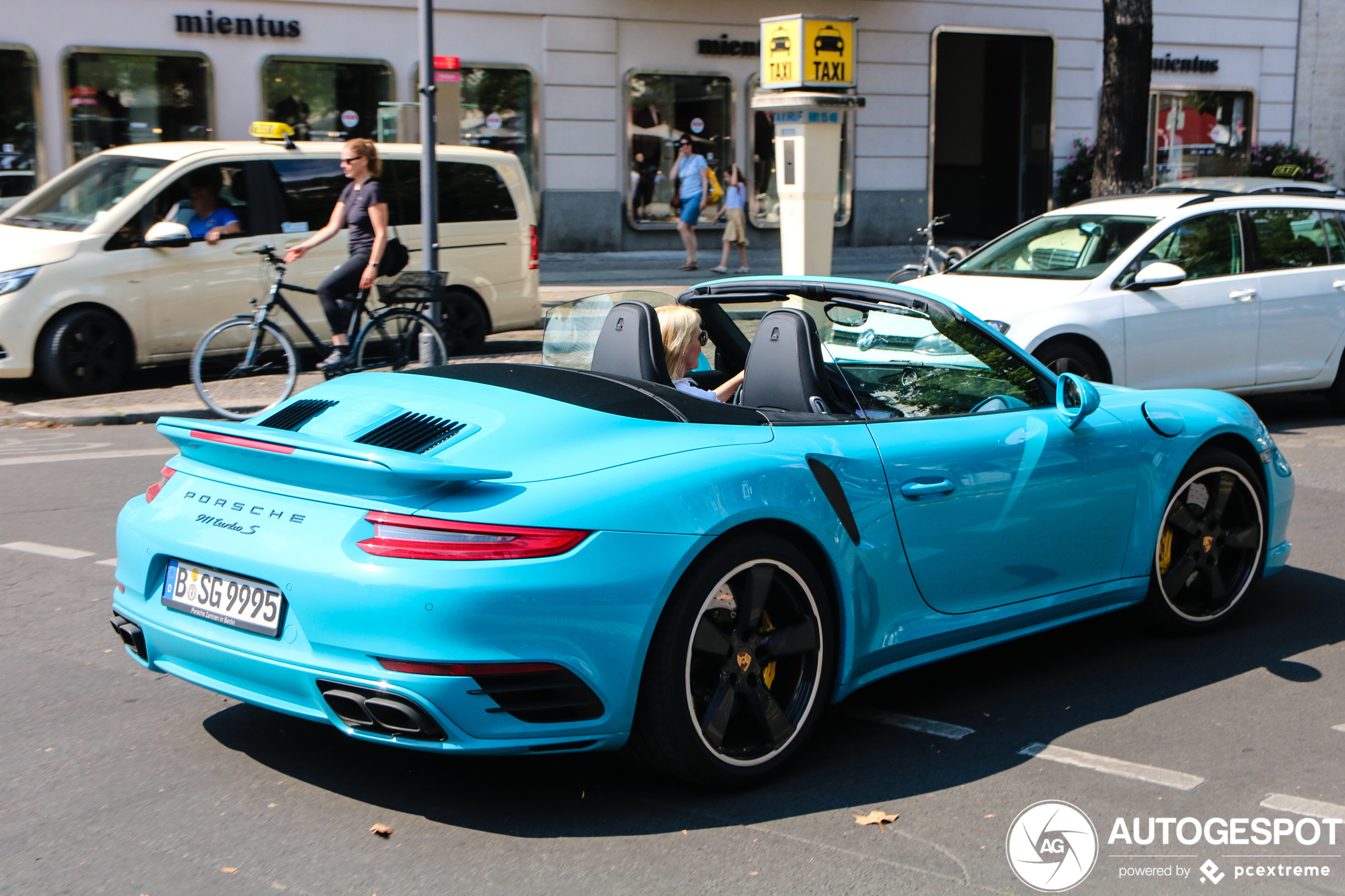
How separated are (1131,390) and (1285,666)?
3.63ft

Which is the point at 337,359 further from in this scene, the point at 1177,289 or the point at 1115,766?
the point at 1115,766

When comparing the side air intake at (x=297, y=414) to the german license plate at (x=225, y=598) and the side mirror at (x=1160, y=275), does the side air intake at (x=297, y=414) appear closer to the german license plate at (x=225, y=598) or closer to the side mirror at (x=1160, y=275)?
the german license plate at (x=225, y=598)

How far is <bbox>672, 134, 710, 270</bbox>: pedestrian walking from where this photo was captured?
2109 centimetres

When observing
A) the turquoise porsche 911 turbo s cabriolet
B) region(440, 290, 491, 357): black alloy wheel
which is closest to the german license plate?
the turquoise porsche 911 turbo s cabriolet

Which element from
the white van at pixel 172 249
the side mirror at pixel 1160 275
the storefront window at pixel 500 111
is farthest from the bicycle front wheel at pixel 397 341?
the storefront window at pixel 500 111

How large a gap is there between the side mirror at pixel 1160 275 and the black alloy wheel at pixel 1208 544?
14.2 ft

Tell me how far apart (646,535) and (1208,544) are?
269 centimetres

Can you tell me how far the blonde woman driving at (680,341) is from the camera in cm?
482

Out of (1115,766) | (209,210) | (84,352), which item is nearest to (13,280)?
(84,352)

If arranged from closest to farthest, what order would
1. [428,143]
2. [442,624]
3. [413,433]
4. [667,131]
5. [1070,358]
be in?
1. [442,624]
2. [413,433]
3. [1070,358]
4. [428,143]
5. [667,131]

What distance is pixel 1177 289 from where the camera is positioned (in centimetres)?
984

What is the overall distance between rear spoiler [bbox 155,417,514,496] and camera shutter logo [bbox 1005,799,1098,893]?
1.55 meters

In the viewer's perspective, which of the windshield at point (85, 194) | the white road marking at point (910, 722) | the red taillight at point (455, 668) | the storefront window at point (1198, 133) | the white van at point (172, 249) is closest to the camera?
the red taillight at point (455, 668)

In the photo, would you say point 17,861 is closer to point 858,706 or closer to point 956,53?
point 858,706
